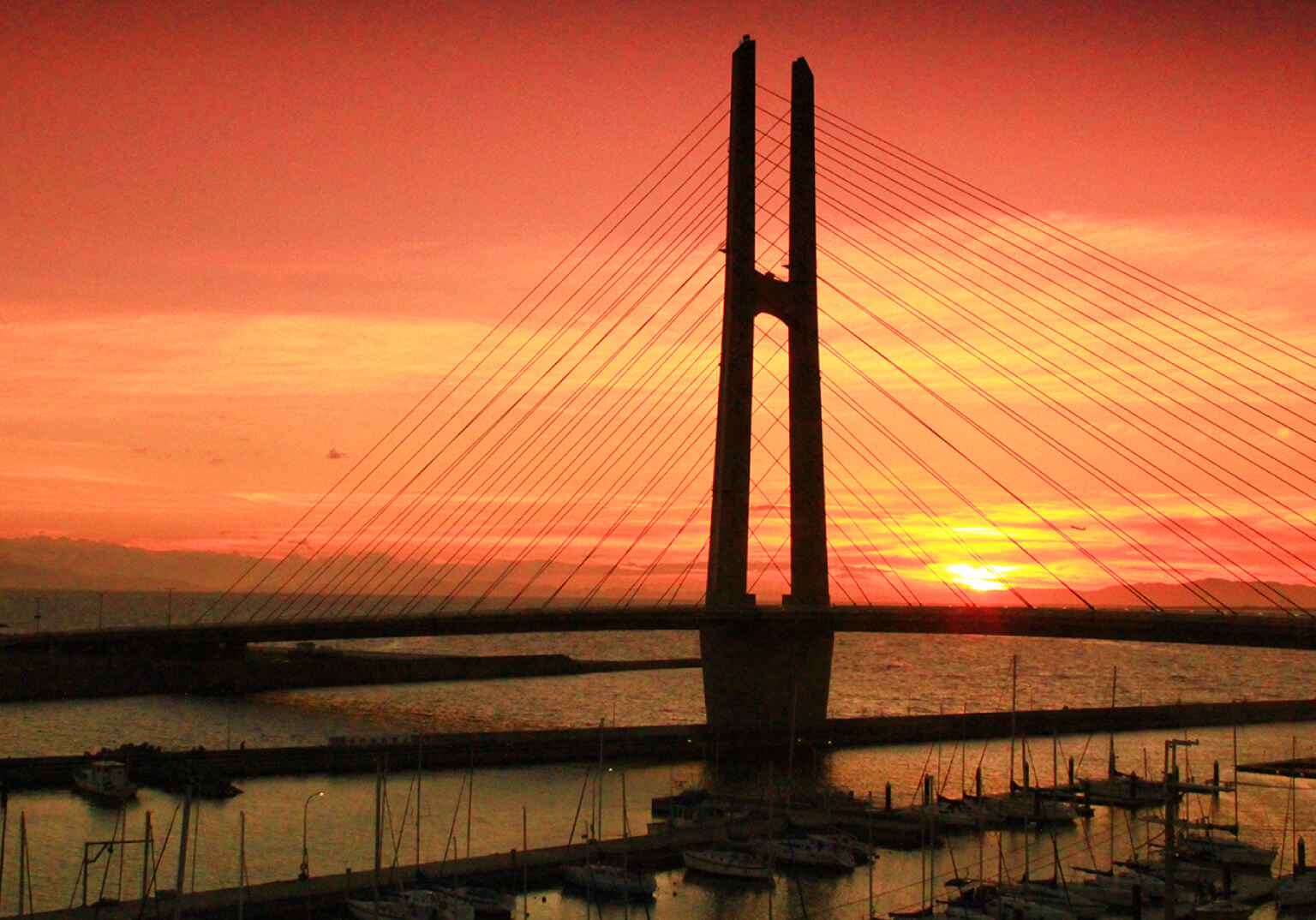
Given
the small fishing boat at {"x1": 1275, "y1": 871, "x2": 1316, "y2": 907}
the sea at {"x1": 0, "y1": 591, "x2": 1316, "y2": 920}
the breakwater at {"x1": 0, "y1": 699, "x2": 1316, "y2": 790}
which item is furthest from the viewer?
the breakwater at {"x1": 0, "y1": 699, "x2": 1316, "y2": 790}

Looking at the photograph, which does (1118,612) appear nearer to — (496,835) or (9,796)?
(496,835)

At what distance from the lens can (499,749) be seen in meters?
39.4

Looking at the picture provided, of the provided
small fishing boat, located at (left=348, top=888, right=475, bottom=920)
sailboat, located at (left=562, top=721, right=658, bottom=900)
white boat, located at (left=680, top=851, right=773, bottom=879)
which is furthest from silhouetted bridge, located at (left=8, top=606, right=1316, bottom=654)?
small fishing boat, located at (left=348, top=888, right=475, bottom=920)

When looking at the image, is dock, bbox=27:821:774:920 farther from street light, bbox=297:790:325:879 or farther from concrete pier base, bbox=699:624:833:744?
concrete pier base, bbox=699:624:833:744

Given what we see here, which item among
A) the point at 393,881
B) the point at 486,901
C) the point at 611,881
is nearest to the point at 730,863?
the point at 611,881

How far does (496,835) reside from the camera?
29.2 metres

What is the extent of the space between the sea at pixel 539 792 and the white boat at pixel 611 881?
10.1 inches

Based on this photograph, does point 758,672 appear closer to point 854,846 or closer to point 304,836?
point 854,846

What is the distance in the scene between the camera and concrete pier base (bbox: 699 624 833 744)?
40.3 metres

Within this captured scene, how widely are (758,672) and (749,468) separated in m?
5.83

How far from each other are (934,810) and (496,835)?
9.22 meters

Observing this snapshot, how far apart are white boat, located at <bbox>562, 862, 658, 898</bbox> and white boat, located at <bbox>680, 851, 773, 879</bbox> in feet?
4.82

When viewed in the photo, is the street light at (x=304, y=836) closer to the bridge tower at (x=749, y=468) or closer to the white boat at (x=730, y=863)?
the white boat at (x=730, y=863)

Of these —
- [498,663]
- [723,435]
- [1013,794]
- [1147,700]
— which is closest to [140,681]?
[498,663]
